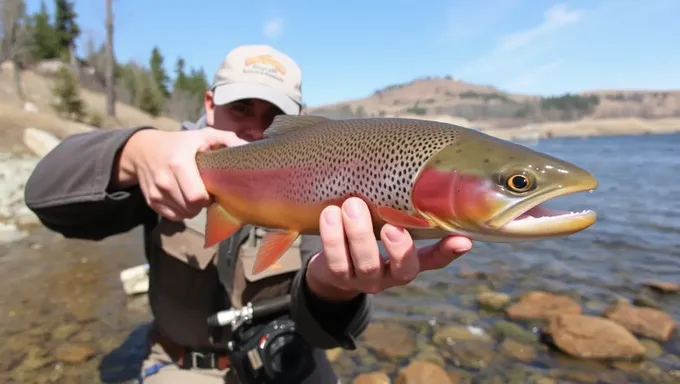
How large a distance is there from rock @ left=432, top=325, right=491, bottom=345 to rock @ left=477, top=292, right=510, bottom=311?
796 mm

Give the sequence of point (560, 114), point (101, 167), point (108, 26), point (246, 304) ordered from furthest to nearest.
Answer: point (560, 114)
point (108, 26)
point (246, 304)
point (101, 167)

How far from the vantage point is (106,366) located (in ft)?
14.4

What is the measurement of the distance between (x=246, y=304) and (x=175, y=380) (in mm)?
571

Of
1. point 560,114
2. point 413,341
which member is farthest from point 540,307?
point 560,114

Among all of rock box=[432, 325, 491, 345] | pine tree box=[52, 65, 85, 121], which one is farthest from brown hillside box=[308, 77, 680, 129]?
rock box=[432, 325, 491, 345]

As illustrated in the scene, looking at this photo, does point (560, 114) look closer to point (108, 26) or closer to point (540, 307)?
point (108, 26)

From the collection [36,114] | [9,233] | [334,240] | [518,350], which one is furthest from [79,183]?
[36,114]

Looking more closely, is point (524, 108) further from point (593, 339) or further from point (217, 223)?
point (217, 223)

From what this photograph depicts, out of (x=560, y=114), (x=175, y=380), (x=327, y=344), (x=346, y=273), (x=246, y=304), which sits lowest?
(x=560, y=114)

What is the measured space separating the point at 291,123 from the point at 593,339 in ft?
13.9

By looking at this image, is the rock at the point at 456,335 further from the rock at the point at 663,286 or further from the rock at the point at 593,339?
the rock at the point at 663,286

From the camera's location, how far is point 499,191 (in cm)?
144

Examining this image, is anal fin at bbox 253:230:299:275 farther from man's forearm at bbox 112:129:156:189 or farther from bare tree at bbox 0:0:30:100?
bare tree at bbox 0:0:30:100

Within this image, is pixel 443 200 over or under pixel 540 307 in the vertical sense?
over
